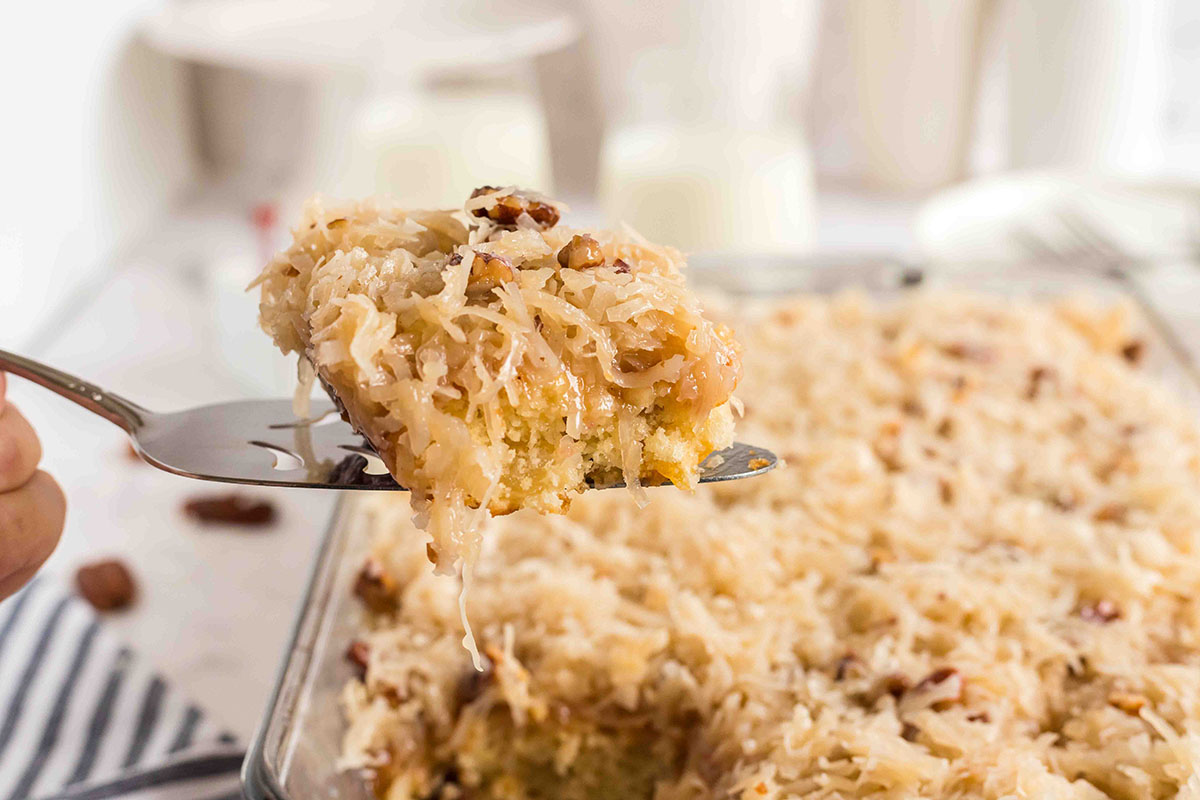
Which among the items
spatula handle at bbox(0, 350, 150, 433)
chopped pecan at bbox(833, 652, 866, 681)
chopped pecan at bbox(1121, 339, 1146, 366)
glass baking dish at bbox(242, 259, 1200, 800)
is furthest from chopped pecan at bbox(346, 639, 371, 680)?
chopped pecan at bbox(1121, 339, 1146, 366)

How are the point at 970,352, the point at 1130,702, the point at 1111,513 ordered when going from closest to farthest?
the point at 1130,702 < the point at 1111,513 < the point at 970,352

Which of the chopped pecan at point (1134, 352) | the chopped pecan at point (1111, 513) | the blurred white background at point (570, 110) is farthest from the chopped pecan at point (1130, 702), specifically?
the blurred white background at point (570, 110)

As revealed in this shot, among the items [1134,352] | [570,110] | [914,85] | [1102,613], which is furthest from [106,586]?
[914,85]

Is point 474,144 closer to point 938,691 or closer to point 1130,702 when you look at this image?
point 938,691

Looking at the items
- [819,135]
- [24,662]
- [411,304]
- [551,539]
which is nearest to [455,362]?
[411,304]

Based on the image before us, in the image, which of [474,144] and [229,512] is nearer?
[229,512]

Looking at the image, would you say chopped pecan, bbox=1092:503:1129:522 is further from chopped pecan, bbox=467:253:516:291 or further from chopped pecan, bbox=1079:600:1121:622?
chopped pecan, bbox=467:253:516:291
